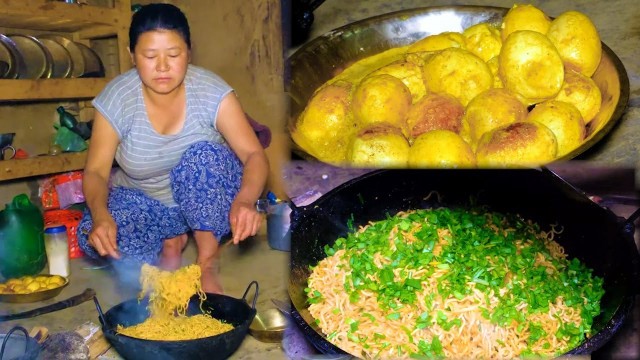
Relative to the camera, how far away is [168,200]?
3.34 meters

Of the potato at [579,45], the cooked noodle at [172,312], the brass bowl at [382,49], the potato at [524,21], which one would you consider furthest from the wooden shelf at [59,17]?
the potato at [579,45]

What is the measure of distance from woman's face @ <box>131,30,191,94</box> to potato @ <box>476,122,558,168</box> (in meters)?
1.53

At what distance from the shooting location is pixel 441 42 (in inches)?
89.7

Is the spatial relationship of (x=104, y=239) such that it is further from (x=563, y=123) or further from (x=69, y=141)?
(x=69, y=141)

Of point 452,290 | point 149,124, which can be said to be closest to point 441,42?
point 452,290

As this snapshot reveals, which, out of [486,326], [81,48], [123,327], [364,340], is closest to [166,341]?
[123,327]

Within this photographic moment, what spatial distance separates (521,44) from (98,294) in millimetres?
2575

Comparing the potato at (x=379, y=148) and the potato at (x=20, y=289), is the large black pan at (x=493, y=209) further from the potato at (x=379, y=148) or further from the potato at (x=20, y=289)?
the potato at (x=20, y=289)

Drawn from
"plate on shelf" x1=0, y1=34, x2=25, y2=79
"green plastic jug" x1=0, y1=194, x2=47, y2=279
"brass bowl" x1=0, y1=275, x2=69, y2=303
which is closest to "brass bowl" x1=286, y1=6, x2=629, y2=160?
"brass bowl" x1=0, y1=275, x2=69, y2=303

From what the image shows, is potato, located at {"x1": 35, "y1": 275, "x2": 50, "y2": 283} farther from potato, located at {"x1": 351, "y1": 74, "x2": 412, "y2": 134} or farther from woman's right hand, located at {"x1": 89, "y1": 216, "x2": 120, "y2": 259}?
potato, located at {"x1": 351, "y1": 74, "x2": 412, "y2": 134}

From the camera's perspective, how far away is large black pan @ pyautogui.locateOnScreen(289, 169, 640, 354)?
1.78 m

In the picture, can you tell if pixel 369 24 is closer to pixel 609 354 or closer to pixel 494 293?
pixel 494 293

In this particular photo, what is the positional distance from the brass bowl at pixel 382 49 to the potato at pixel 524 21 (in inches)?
5.9

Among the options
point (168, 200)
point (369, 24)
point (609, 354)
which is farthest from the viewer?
point (168, 200)
